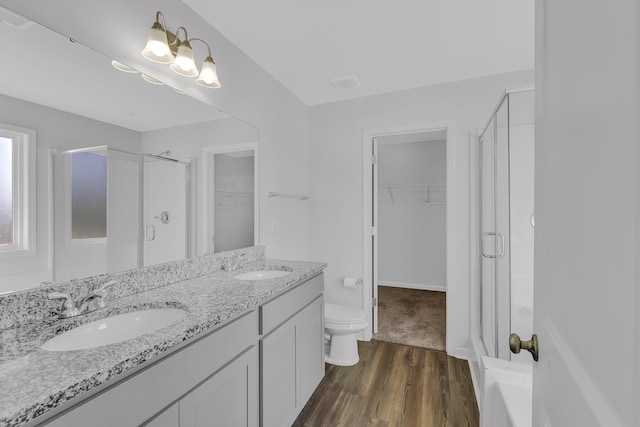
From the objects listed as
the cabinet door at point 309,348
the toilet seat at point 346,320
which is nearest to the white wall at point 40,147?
the cabinet door at point 309,348

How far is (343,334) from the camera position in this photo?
2525 millimetres

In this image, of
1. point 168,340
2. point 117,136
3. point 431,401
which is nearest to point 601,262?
point 168,340

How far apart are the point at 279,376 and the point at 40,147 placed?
4.74ft

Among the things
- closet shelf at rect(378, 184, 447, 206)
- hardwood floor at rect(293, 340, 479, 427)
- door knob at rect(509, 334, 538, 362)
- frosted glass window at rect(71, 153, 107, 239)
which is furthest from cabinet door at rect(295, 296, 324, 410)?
closet shelf at rect(378, 184, 447, 206)

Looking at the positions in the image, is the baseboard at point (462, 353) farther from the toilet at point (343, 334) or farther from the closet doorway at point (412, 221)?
the closet doorway at point (412, 221)

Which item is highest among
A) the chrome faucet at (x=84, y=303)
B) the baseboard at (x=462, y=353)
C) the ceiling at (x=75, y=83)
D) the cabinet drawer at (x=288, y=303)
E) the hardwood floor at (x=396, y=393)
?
the ceiling at (x=75, y=83)

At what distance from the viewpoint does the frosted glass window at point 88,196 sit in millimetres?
1230

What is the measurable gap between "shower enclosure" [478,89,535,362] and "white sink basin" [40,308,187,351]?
6.47 feet

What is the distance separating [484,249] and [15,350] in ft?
8.62

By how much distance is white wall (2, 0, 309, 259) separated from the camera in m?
1.26

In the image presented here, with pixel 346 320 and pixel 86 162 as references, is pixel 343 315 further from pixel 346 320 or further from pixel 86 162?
pixel 86 162

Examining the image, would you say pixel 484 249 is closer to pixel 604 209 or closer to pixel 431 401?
pixel 431 401

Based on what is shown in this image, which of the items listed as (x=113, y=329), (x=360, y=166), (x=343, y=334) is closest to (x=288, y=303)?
(x=113, y=329)

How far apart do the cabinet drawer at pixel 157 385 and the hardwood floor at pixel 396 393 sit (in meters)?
1.00
